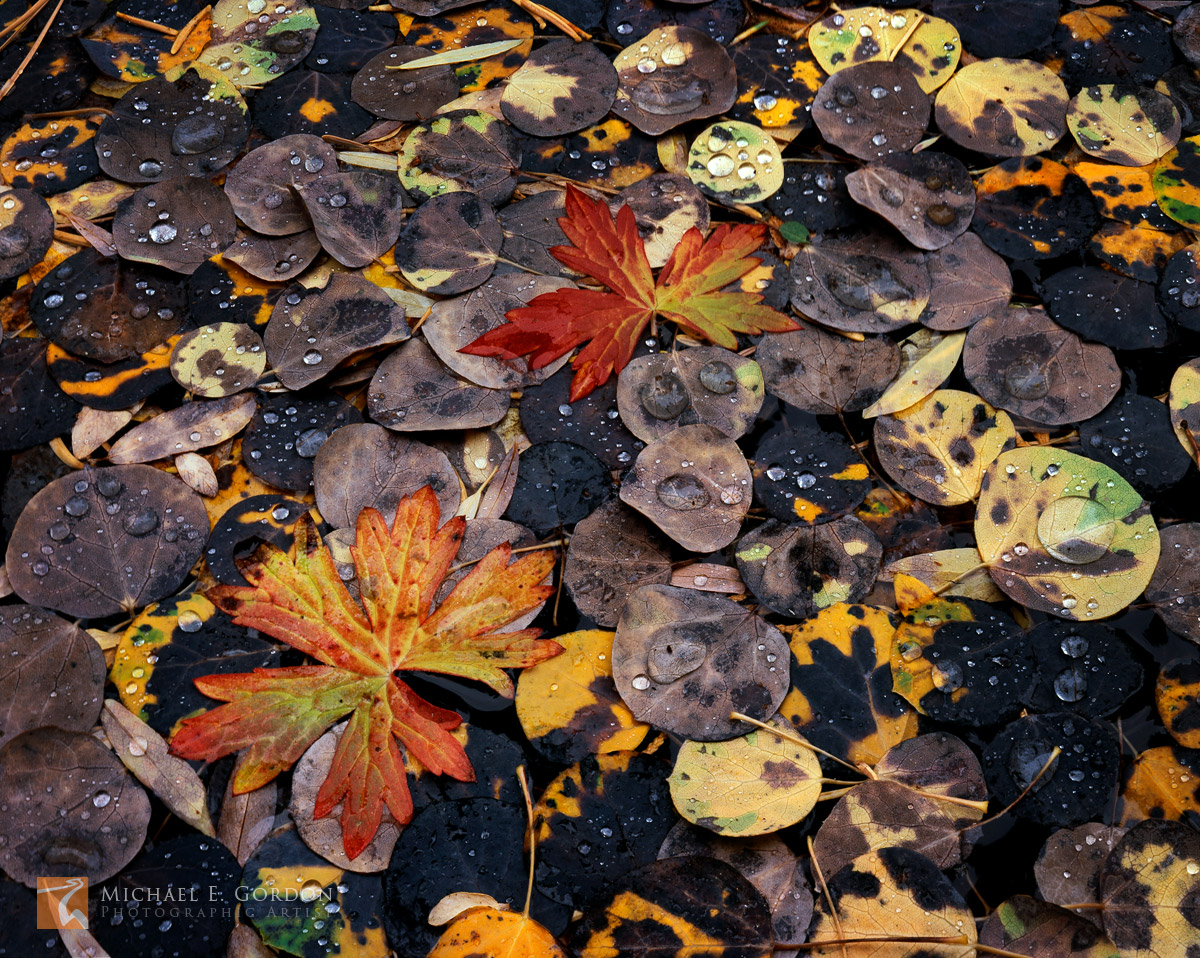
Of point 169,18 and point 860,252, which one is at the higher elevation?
point 169,18

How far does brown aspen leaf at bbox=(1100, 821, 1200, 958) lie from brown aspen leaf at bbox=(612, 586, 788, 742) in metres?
0.54

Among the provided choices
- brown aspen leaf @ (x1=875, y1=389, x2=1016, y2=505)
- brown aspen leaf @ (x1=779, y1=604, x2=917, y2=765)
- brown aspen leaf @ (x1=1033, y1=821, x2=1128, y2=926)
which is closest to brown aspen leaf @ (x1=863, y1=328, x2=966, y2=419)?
brown aspen leaf @ (x1=875, y1=389, x2=1016, y2=505)

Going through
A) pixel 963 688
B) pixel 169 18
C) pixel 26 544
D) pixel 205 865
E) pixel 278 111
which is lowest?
pixel 205 865

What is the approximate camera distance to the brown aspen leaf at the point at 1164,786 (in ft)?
4.39

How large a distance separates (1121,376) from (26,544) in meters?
2.07

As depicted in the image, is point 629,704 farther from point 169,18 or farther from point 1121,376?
point 169,18

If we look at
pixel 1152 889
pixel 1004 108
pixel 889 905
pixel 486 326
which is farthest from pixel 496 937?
pixel 1004 108

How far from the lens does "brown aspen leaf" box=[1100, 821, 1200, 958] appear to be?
1.25m

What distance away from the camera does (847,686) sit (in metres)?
1.43

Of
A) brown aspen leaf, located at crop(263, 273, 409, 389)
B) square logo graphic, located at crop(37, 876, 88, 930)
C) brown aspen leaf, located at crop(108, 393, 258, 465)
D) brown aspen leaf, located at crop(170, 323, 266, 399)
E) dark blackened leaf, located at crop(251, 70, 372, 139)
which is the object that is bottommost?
square logo graphic, located at crop(37, 876, 88, 930)

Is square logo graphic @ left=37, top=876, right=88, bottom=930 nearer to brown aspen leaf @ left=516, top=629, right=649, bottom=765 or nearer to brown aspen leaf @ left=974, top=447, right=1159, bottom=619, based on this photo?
brown aspen leaf @ left=516, top=629, right=649, bottom=765

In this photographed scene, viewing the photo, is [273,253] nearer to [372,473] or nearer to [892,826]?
[372,473]

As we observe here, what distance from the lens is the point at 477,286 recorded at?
1.75 metres

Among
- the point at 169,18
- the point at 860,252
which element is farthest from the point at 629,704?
the point at 169,18
